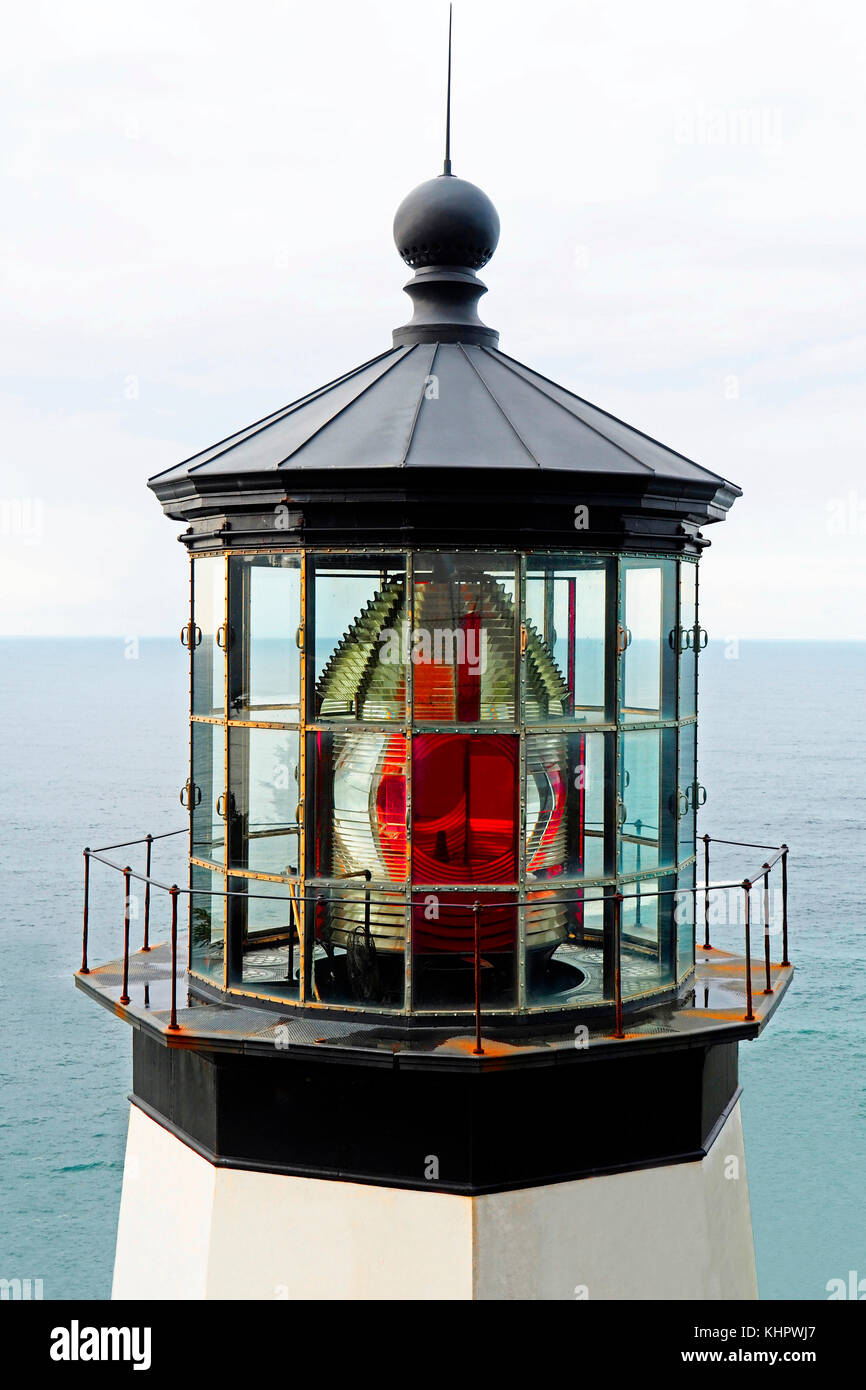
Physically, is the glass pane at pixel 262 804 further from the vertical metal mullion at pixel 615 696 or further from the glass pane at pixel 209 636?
the vertical metal mullion at pixel 615 696

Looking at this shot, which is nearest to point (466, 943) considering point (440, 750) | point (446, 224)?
point (440, 750)

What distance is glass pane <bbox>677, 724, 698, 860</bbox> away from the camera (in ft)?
23.4

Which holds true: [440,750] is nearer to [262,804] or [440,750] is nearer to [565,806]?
[565,806]

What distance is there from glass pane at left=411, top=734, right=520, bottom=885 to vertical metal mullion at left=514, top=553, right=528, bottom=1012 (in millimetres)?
36

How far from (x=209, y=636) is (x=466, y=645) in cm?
136

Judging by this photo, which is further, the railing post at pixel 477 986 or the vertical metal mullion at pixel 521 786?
the vertical metal mullion at pixel 521 786

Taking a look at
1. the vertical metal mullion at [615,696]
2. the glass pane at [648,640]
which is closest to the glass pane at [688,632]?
the glass pane at [648,640]

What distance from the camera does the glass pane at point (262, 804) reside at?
22.4 feet

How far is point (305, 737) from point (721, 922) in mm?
21913

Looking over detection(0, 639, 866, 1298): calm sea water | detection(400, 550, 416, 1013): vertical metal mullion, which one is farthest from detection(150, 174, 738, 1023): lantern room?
detection(0, 639, 866, 1298): calm sea water

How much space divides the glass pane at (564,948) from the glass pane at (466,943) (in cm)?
10

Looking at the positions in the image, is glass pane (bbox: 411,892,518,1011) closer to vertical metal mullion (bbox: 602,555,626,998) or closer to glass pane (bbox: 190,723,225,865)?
vertical metal mullion (bbox: 602,555,626,998)
